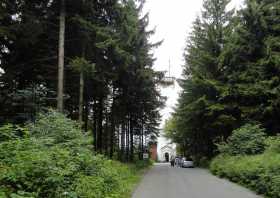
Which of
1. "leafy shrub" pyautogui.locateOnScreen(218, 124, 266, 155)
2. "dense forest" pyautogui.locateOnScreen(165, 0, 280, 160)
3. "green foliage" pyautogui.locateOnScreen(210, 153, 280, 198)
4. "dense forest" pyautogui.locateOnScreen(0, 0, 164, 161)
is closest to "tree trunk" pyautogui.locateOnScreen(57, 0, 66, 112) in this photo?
"dense forest" pyautogui.locateOnScreen(0, 0, 164, 161)

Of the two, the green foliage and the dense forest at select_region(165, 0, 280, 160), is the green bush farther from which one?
the dense forest at select_region(165, 0, 280, 160)

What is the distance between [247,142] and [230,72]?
10763 millimetres

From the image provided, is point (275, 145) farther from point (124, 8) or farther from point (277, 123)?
point (277, 123)

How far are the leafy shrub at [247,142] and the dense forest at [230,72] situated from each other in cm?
188

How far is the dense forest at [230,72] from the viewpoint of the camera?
33406mm

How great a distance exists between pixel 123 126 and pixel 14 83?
68.4 feet

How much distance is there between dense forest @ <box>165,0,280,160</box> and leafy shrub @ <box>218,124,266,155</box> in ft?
6.18

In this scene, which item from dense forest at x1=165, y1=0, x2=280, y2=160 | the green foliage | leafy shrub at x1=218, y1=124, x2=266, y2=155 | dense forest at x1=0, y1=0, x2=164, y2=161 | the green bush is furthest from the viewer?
dense forest at x1=165, y1=0, x2=280, y2=160

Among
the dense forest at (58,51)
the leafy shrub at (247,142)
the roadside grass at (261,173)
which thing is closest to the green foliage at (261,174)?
the roadside grass at (261,173)

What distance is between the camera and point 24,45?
2153 centimetres

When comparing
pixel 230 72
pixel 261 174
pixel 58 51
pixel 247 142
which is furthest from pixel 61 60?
pixel 230 72

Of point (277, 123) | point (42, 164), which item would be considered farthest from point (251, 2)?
point (42, 164)

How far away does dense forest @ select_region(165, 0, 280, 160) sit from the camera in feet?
110

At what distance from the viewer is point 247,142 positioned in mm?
28891
